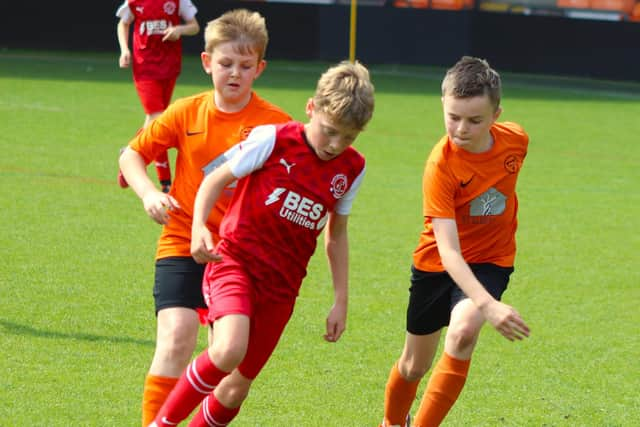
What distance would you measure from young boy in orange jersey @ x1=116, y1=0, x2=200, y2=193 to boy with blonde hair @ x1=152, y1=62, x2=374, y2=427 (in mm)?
6604

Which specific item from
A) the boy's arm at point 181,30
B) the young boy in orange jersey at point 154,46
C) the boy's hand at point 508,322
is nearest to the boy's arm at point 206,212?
the boy's hand at point 508,322

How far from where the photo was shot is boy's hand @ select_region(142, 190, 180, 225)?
3971mm

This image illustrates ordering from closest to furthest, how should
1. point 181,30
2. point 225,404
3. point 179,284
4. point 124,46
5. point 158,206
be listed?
point 158,206 → point 225,404 → point 179,284 → point 181,30 → point 124,46

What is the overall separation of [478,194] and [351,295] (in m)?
2.59

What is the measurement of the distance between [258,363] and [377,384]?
1.26 m

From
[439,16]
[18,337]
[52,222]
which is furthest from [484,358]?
[439,16]

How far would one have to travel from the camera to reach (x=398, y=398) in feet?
15.5

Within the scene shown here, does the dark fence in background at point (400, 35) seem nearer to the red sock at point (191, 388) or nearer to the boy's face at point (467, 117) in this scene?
the boy's face at point (467, 117)

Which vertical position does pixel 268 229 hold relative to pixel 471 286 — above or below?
above

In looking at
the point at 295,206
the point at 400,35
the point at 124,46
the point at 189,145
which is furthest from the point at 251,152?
the point at 400,35

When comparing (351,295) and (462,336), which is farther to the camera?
(351,295)

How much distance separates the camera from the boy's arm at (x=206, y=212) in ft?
12.7

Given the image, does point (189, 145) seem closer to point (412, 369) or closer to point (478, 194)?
point (478, 194)

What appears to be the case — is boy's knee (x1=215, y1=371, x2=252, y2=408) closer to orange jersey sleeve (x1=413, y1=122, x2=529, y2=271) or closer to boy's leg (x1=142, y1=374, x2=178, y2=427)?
boy's leg (x1=142, y1=374, x2=178, y2=427)
